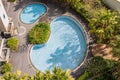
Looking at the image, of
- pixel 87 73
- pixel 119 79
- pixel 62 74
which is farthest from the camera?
pixel 87 73

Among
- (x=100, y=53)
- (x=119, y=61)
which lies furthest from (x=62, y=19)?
(x=119, y=61)

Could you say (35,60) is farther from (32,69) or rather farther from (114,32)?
(114,32)

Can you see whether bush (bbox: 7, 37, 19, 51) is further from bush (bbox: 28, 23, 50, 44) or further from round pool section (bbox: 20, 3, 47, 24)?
round pool section (bbox: 20, 3, 47, 24)

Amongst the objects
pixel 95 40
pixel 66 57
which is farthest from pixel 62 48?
pixel 95 40

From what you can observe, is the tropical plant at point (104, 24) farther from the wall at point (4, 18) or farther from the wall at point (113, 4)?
the wall at point (4, 18)

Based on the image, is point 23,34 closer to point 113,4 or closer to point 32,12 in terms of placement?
point 32,12

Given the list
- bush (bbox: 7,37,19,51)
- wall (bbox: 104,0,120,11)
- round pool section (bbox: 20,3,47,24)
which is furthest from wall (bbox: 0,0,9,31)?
wall (bbox: 104,0,120,11)
